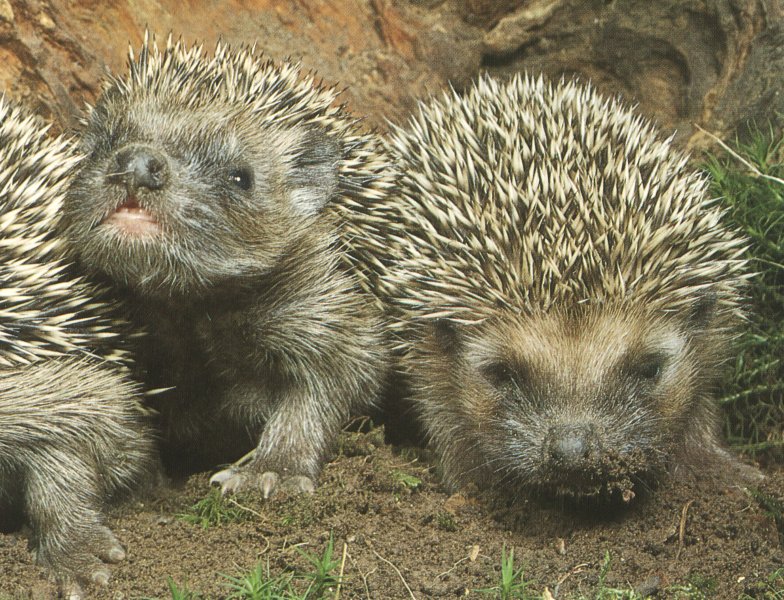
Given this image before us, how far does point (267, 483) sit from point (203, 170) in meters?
1.64

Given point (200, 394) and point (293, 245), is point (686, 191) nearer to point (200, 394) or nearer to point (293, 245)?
point (293, 245)

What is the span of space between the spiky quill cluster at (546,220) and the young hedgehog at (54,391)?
1.56 m

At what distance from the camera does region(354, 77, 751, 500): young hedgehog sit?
4648mm

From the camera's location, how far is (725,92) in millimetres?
6625

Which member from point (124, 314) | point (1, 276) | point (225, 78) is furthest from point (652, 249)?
point (1, 276)

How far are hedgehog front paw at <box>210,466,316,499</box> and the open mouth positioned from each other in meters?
1.48

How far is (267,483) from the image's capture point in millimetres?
5145

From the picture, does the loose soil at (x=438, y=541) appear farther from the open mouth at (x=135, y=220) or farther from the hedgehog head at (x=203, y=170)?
the open mouth at (x=135, y=220)

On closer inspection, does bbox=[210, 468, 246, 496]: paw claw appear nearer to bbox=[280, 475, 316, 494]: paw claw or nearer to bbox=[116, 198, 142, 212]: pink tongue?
bbox=[280, 475, 316, 494]: paw claw

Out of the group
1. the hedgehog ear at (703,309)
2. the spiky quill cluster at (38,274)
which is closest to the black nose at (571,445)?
the hedgehog ear at (703,309)

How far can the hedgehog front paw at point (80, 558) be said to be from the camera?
445 cm

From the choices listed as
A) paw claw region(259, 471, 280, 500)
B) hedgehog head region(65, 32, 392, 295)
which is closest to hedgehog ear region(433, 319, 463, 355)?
hedgehog head region(65, 32, 392, 295)

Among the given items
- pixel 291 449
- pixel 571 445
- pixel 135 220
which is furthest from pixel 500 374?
pixel 135 220

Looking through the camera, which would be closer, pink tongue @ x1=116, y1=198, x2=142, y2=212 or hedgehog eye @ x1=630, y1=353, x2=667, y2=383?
pink tongue @ x1=116, y1=198, x2=142, y2=212
